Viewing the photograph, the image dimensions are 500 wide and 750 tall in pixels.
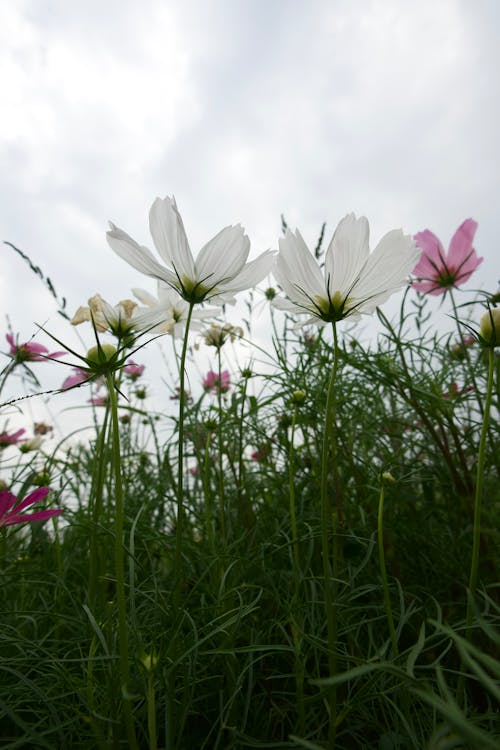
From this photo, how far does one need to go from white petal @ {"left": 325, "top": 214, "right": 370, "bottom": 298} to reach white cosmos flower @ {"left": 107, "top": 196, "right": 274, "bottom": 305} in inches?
3.4

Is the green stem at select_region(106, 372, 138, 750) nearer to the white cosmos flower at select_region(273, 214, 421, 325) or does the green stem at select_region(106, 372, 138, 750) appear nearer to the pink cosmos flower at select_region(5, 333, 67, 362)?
the white cosmos flower at select_region(273, 214, 421, 325)

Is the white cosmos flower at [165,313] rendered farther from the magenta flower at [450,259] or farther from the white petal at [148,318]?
the magenta flower at [450,259]

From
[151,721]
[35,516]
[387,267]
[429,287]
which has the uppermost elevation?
[429,287]

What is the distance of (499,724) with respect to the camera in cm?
43

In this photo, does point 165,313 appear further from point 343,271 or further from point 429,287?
point 429,287

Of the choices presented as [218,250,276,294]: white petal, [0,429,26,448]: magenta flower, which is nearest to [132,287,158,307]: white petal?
[218,250,276,294]: white petal

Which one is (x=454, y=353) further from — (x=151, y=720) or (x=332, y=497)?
(x=151, y=720)

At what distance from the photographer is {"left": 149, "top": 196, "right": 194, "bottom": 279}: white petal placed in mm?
425

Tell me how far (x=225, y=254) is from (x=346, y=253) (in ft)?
0.39

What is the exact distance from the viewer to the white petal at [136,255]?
0.40 metres

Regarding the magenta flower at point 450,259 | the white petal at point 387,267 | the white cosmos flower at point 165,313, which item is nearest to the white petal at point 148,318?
the white cosmos flower at point 165,313

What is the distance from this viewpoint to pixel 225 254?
0.45 metres

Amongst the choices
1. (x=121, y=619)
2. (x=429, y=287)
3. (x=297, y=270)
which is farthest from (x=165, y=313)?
(x=429, y=287)

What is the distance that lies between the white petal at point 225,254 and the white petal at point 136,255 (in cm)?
3
